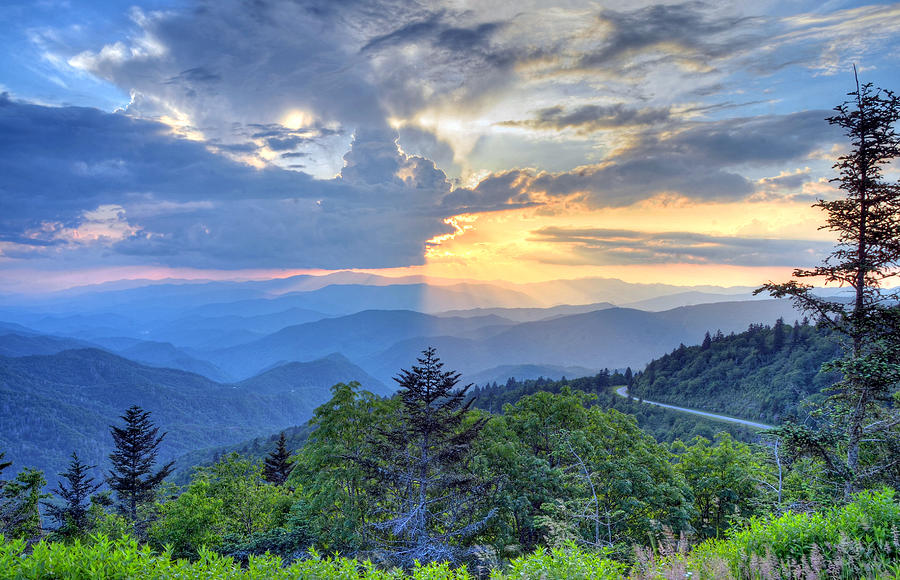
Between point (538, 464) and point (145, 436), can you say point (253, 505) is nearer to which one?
point (145, 436)

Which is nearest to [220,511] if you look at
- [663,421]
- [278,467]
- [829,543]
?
[278,467]

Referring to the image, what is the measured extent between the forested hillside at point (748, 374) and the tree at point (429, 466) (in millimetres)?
78569

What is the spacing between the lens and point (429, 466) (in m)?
20.9

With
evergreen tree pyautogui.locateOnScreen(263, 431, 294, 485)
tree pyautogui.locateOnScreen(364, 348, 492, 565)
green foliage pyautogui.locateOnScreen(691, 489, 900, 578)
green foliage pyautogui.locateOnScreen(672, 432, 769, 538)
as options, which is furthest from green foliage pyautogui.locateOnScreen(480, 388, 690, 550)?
evergreen tree pyautogui.locateOnScreen(263, 431, 294, 485)

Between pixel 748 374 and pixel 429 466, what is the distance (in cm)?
11124

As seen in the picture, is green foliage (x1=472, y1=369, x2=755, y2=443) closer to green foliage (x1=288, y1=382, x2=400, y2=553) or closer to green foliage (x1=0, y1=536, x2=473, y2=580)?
green foliage (x1=288, y1=382, x2=400, y2=553)

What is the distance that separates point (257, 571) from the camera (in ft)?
21.1

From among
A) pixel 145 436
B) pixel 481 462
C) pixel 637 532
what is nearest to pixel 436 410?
pixel 481 462

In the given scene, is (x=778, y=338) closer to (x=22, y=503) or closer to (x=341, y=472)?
(x=341, y=472)

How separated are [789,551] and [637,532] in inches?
521

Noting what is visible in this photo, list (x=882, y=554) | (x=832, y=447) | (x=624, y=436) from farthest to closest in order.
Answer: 1. (x=624, y=436)
2. (x=832, y=447)
3. (x=882, y=554)

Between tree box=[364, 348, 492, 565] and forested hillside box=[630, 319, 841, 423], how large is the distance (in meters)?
78.6

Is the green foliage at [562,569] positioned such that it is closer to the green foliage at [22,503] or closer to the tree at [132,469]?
the green foliage at [22,503]

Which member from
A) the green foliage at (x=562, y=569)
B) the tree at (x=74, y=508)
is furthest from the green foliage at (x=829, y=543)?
the tree at (x=74, y=508)
